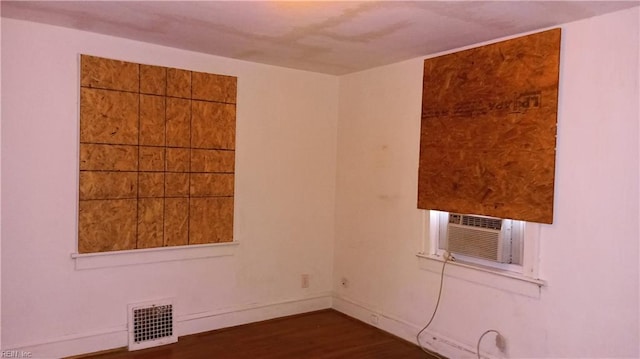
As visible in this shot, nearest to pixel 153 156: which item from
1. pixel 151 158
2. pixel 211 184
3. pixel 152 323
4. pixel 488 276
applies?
pixel 151 158

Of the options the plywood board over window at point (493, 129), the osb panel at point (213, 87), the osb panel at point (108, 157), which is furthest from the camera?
the osb panel at point (213, 87)

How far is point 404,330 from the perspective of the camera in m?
4.06

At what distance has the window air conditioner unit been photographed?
3.32 metres

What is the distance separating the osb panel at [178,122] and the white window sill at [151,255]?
0.89 m

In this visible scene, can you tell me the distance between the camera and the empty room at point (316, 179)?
9.36 ft

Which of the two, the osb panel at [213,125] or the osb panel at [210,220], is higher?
the osb panel at [213,125]

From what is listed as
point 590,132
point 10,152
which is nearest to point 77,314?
point 10,152

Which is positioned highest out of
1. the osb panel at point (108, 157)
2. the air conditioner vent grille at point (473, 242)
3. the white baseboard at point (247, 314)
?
the osb panel at point (108, 157)

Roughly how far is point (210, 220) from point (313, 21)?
78.1 inches

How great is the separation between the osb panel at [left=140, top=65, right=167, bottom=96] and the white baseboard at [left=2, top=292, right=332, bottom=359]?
6.16ft

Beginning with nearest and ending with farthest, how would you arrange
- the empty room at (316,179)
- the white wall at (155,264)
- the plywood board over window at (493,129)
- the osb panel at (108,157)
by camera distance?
the empty room at (316,179), the plywood board over window at (493,129), the white wall at (155,264), the osb panel at (108,157)

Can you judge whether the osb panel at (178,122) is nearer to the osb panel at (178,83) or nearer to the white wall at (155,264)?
the osb panel at (178,83)

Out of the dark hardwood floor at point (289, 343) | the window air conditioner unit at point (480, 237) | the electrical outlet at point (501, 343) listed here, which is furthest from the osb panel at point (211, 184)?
the electrical outlet at point (501, 343)

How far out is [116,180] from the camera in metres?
3.65
